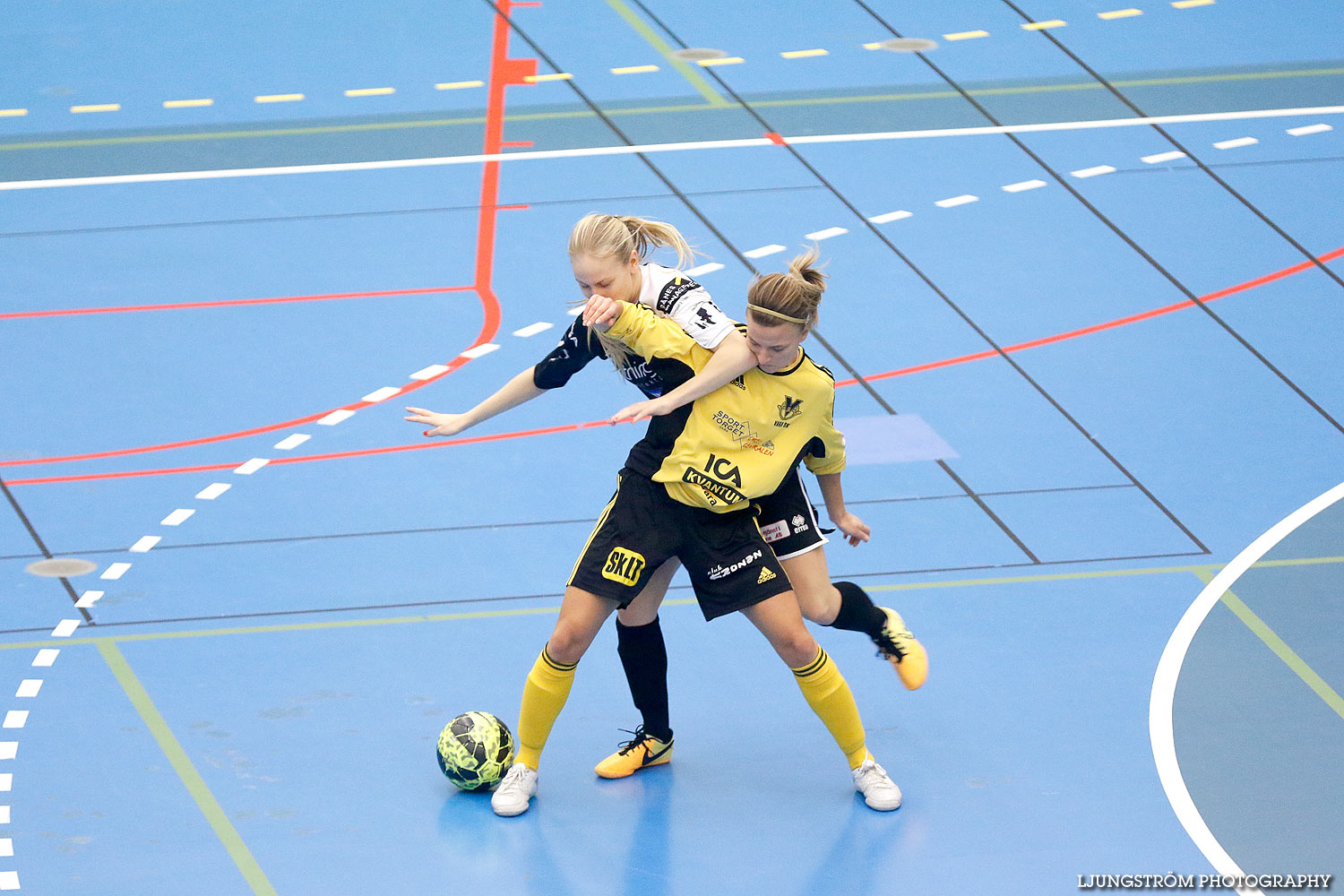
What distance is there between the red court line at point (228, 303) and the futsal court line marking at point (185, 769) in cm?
313

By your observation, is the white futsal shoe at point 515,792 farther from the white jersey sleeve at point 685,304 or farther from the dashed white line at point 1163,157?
the dashed white line at point 1163,157

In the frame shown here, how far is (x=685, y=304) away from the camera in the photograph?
5227 mm

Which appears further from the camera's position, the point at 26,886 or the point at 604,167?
the point at 604,167

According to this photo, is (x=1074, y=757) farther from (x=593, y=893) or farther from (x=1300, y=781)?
(x=593, y=893)

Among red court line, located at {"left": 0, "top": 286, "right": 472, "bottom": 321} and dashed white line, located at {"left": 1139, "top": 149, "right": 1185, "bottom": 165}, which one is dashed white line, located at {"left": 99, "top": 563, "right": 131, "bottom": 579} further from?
dashed white line, located at {"left": 1139, "top": 149, "right": 1185, "bottom": 165}

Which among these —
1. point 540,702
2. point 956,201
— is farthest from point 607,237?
point 956,201

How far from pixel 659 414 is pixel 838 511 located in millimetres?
804

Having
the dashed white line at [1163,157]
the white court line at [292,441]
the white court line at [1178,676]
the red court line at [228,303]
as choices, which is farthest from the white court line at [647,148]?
the white court line at [1178,676]

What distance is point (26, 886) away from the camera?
16.6 ft

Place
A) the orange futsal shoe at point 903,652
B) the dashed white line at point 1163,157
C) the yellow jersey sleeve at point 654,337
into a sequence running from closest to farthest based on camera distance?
the yellow jersey sleeve at point 654,337
the orange futsal shoe at point 903,652
the dashed white line at point 1163,157

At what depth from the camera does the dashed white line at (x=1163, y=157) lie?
11.0m

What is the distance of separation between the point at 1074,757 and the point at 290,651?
2.97m

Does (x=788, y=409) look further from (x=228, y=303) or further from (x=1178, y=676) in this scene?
(x=228, y=303)

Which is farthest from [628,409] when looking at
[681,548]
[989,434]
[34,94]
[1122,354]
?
[34,94]
